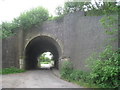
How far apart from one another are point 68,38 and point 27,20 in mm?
5316

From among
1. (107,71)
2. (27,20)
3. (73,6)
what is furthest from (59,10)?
(107,71)

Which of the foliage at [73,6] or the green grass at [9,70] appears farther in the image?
the green grass at [9,70]

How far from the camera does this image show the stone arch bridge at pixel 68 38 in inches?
417

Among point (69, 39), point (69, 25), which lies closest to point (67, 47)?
point (69, 39)

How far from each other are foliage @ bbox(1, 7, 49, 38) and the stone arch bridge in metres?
0.52

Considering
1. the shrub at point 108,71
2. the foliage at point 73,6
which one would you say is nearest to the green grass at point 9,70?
the foliage at point 73,6

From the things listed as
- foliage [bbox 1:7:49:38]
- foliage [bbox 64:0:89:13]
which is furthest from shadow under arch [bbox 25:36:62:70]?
foliage [bbox 64:0:89:13]

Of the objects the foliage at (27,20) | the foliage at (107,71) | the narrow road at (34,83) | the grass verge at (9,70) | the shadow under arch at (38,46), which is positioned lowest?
the narrow road at (34,83)

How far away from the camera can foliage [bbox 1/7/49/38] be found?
16844 mm

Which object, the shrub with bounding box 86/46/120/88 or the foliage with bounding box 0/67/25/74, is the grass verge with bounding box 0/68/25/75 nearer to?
the foliage with bounding box 0/67/25/74

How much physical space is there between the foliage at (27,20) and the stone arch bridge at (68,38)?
52cm

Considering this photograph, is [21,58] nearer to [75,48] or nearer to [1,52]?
[1,52]

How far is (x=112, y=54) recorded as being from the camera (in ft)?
26.5

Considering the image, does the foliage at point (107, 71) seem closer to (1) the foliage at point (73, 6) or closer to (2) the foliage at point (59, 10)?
(1) the foliage at point (73, 6)
